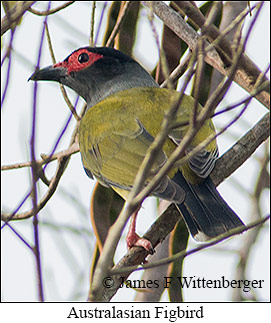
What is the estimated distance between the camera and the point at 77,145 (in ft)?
13.2

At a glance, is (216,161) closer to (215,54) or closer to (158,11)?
(215,54)

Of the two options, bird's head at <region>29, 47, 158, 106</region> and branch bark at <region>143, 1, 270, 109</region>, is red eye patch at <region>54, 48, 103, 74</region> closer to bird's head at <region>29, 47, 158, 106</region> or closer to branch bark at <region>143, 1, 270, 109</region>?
bird's head at <region>29, 47, 158, 106</region>

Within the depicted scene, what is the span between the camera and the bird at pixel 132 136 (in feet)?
10.3

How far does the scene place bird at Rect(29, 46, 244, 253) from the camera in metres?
3.14

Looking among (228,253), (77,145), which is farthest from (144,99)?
(228,253)

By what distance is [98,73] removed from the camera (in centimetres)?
464

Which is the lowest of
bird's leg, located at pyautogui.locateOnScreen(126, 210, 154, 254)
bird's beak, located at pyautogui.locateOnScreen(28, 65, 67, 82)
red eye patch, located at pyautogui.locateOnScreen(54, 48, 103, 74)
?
bird's leg, located at pyautogui.locateOnScreen(126, 210, 154, 254)

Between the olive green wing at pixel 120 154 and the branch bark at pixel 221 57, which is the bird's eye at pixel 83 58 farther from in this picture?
the branch bark at pixel 221 57


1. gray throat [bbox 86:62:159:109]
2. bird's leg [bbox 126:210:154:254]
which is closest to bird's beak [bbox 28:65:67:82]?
gray throat [bbox 86:62:159:109]

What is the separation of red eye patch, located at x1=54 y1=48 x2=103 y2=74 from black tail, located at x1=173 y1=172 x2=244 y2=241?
5.17ft

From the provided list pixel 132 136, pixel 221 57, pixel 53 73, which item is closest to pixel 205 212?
pixel 132 136


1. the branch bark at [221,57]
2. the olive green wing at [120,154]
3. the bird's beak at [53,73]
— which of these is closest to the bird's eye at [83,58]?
the bird's beak at [53,73]

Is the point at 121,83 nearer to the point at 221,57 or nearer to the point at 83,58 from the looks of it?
the point at 83,58

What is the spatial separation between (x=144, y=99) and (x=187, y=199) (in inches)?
36.6
